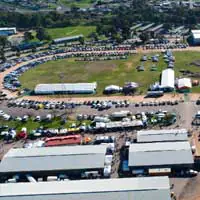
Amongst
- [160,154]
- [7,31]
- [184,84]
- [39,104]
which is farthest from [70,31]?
[160,154]

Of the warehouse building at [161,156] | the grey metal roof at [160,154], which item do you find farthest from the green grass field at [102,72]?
the warehouse building at [161,156]

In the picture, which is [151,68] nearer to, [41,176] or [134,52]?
[134,52]

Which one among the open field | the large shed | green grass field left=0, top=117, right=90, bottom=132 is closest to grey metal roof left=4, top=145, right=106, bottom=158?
green grass field left=0, top=117, right=90, bottom=132

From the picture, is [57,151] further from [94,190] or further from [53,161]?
[94,190]

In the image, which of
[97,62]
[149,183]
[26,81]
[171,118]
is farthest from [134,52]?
[149,183]

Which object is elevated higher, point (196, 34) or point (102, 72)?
point (196, 34)

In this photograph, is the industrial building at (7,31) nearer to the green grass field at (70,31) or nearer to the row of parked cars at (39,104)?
the green grass field at (70,31)
